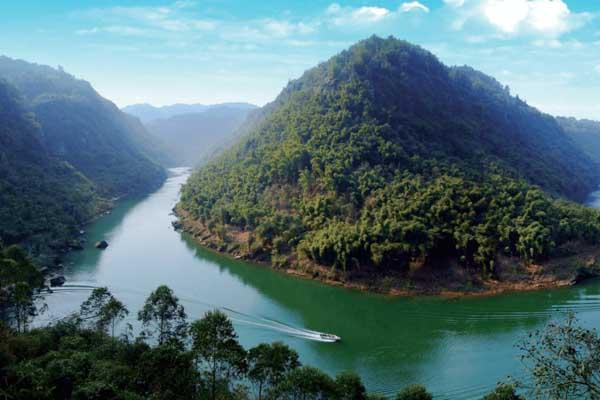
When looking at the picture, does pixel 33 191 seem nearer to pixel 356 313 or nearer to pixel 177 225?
pixel 177 225

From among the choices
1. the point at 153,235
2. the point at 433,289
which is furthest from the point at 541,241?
the point at 153,235

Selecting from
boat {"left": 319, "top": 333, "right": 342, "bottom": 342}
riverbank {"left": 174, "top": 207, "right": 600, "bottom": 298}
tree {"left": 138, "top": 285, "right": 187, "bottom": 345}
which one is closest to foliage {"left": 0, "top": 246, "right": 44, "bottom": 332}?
tree {"left": 138, "top": 285, "right": 187, "bottom": 345}

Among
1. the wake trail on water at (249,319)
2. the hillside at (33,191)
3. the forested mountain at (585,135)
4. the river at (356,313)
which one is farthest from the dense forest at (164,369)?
the forested mountain at (585,135)

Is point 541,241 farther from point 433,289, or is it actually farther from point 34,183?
point 34,183

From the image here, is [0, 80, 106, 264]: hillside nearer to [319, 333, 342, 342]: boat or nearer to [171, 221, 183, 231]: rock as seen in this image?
[171, 221, 183, 231]: rock

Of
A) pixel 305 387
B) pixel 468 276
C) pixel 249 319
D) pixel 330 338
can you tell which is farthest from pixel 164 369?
pixel 468 276

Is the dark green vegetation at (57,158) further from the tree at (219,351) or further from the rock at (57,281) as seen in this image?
the tree at (219,351)

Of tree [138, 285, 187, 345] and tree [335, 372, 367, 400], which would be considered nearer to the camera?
tree [335, 372, 367, 400]
